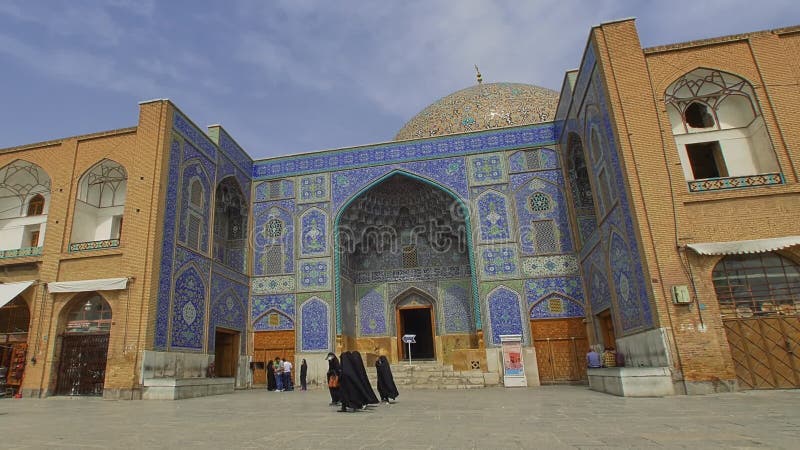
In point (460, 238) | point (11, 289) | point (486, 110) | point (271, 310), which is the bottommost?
point (271, 310)

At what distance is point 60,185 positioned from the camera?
1120cm

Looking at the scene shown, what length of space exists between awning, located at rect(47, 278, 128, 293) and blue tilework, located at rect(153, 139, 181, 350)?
29.2 inches

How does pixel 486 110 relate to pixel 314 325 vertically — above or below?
above

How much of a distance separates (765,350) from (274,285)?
36.8ft

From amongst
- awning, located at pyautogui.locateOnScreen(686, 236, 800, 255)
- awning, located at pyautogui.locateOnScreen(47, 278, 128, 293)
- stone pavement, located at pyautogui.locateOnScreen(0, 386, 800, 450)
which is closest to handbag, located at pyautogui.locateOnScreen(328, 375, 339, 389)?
stone pavement, located at pyautogui.locateOnScreen(0, 386, 800, 450)

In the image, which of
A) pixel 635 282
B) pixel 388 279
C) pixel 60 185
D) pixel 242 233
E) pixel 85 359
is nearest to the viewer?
pixel 635 282

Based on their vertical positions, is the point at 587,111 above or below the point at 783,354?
above

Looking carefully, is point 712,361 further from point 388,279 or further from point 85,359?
point 85,359

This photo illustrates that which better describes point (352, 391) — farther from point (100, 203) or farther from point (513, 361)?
point (100, 203)

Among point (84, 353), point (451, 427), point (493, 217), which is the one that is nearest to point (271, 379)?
point (84, 353)

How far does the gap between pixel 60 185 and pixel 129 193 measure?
7.51ft

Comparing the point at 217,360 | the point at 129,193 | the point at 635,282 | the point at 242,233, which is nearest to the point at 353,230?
the point at 242,233

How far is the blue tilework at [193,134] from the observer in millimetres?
11211

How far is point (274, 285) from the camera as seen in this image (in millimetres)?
13609
